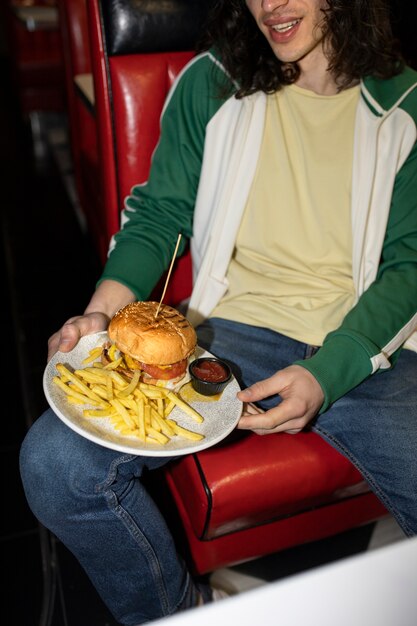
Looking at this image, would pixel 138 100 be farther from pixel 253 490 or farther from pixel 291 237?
pixel 253 490

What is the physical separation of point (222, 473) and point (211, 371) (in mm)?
266

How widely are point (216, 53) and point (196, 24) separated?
208mm

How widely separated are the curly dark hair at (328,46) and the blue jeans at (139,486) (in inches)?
33.9

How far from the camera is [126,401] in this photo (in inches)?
53.2

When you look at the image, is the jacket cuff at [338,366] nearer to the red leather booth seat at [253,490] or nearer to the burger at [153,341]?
the red leather booth seat at [253,490]

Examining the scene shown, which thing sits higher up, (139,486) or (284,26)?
(284,26)

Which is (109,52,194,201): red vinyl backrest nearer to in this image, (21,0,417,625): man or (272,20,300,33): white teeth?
(21,0,417,625): man

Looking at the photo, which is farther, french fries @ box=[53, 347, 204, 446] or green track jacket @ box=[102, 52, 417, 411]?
green track jacket @ box=[102, 52, 417, 411]

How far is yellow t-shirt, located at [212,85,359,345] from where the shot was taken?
1.75 metres

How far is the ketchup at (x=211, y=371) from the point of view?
1.47 meters

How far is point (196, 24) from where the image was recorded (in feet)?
6.38

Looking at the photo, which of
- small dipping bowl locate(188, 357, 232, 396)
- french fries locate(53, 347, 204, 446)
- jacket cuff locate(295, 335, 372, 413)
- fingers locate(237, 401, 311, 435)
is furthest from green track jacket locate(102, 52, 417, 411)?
french fries locate(53, 347, 204, 446)

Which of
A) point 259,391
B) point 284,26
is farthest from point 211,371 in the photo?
point 284,26

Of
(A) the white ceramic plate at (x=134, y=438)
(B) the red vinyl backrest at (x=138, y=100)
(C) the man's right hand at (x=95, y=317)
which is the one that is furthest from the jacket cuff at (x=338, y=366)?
(B) the red vinyl backrest at (x=138, y=100)
